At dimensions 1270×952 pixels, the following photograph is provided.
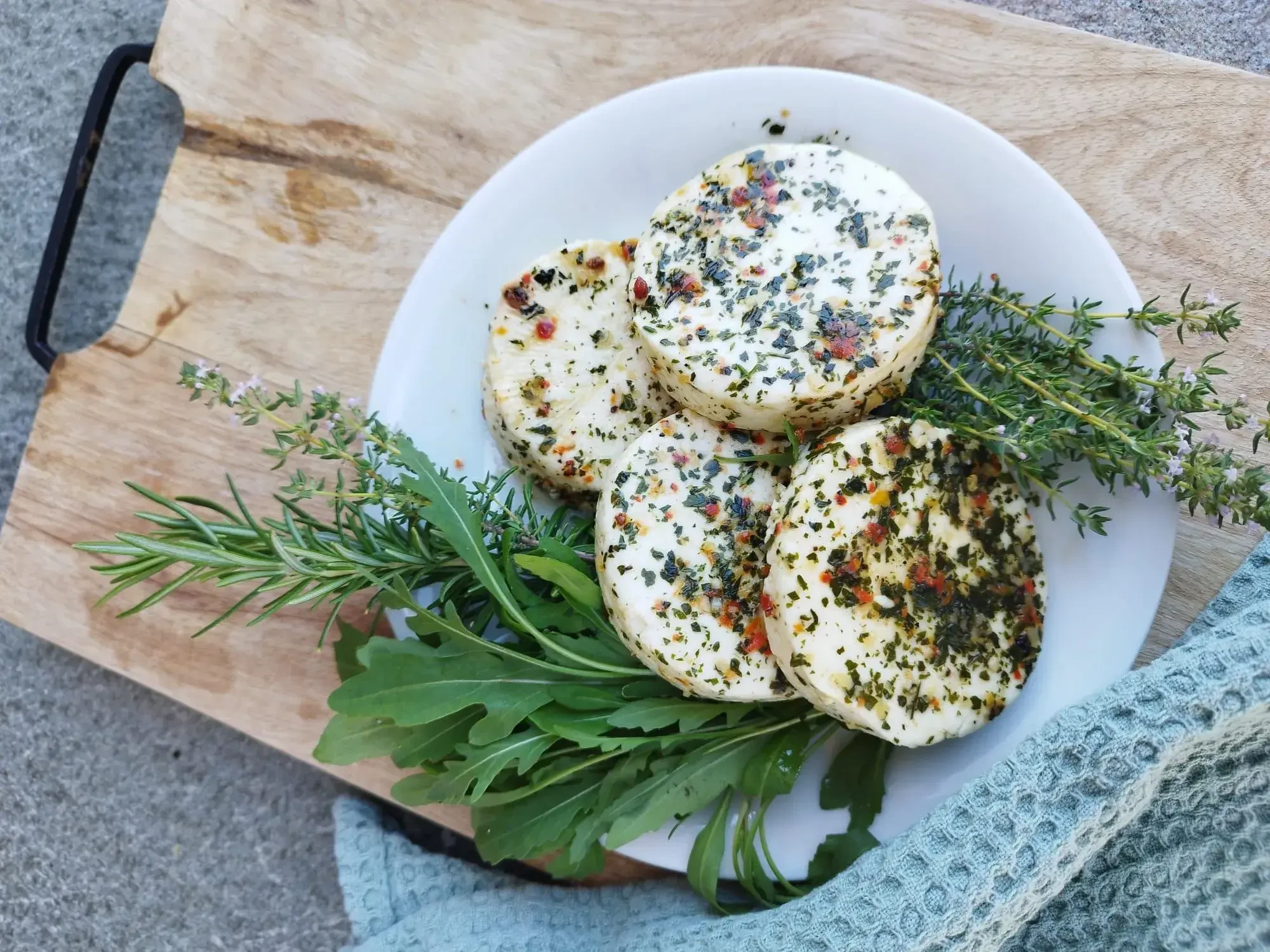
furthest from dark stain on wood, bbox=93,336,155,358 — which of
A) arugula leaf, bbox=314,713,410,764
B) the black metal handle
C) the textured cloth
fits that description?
the textured cloth

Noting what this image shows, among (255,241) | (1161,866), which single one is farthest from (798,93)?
(1161,866)

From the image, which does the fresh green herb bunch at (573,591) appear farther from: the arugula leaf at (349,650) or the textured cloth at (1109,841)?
the textured cloth at (1109,841)

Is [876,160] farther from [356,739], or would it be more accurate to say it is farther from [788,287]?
[356,739]

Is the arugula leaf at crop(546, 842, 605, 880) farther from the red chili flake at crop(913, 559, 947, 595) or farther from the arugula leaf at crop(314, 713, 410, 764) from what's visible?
the red chili flake at crop(913, 559, 947, 595)

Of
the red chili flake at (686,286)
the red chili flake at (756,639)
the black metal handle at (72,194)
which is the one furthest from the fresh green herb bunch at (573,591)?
the black metal handle at (72,194)

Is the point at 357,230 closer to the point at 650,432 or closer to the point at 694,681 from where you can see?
the point at 650,432

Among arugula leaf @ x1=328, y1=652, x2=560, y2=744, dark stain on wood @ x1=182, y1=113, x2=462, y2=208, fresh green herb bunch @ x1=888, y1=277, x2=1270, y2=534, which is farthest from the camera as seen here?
dark stain on wood @ x1=182, y1=113, x2=462, y2=208
